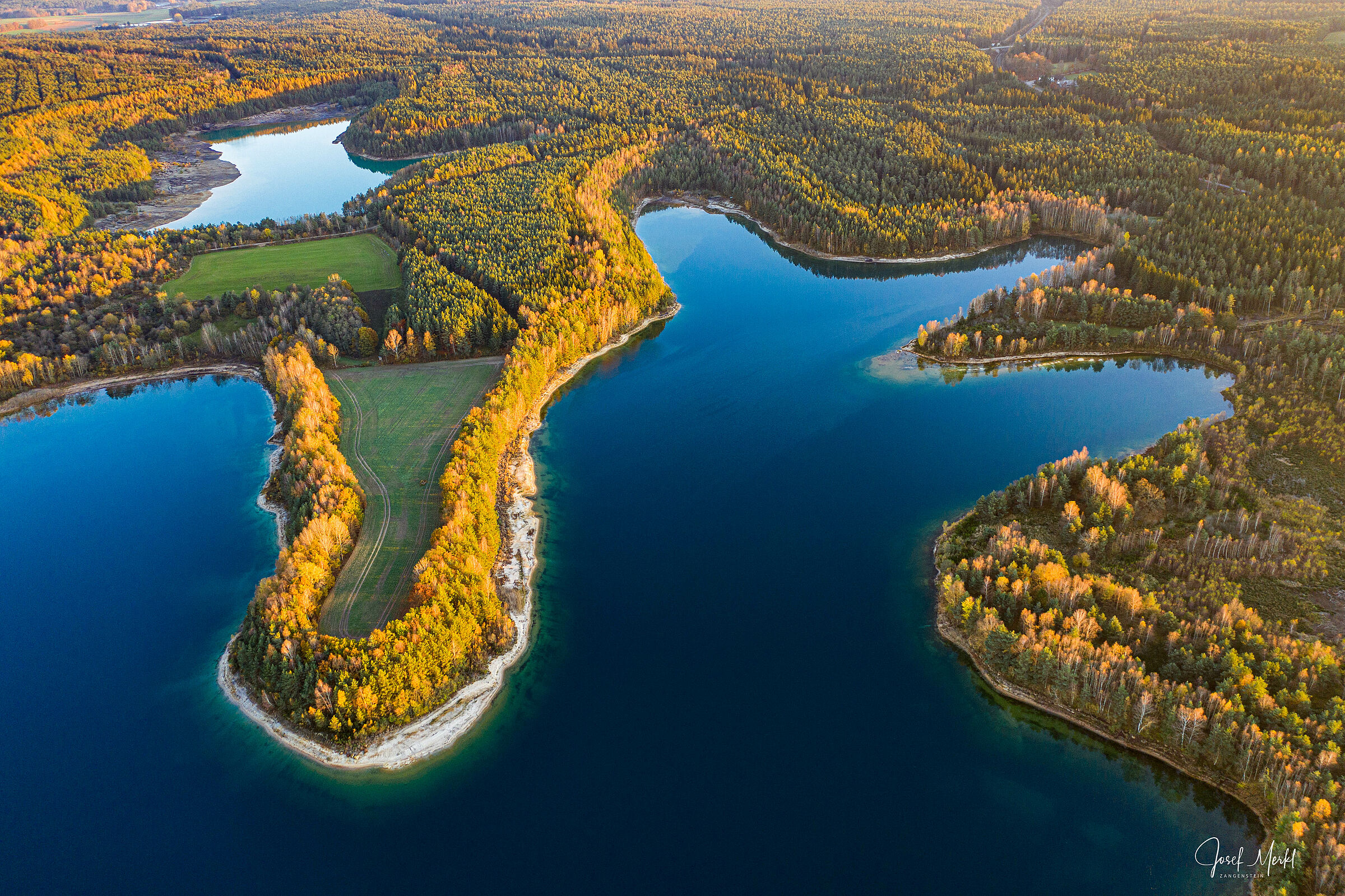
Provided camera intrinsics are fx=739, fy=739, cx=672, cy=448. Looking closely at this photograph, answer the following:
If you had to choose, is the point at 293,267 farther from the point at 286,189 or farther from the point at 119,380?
the point at 286,189

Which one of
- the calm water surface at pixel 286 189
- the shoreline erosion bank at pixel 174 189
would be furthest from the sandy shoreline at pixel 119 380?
the shoreline erosion bank at pixel 174 189

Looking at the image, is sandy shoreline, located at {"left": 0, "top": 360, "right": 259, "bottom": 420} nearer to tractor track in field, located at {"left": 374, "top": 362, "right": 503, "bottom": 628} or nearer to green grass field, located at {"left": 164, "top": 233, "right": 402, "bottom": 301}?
green grass field, located at {"left": 164, "top": 233, "right": 402, "bottom": 301}

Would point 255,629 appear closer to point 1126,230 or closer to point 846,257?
point 846,257

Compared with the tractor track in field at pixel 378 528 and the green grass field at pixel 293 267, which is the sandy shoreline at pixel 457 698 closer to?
the tractor track in field at pixel 378 528

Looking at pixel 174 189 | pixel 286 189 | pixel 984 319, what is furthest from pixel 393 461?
pixel 174 189

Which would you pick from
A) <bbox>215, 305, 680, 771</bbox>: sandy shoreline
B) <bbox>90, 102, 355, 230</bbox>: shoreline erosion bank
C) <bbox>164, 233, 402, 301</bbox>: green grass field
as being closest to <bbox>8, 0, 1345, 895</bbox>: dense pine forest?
Result: <bbox>215, 305, 680, 771</bbox>: sandy shoreline
